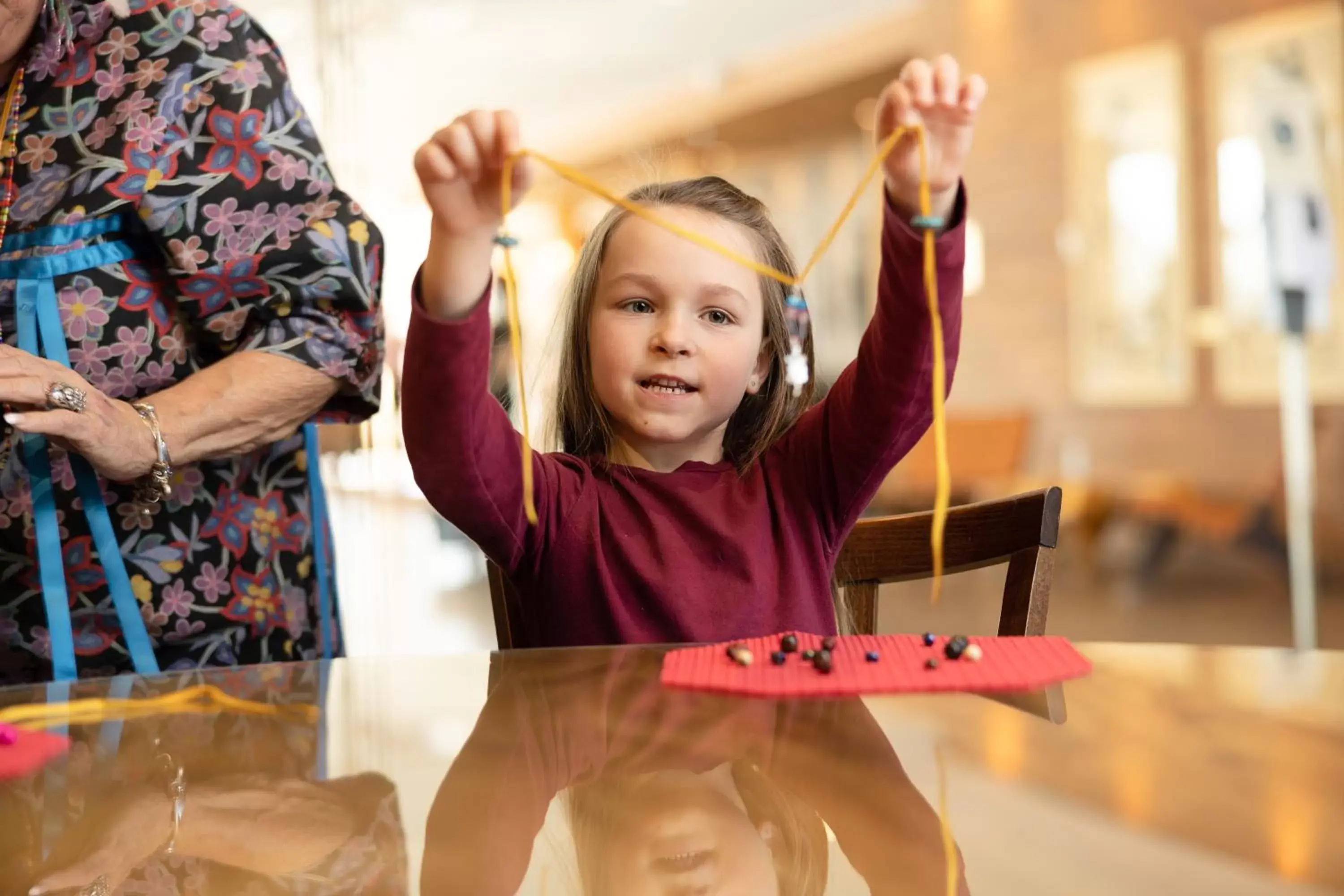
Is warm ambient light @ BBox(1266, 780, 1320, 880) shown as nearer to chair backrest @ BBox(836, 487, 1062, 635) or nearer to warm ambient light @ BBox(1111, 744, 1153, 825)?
warm ambient light @ BBox(1111, 744, 1153, 825)

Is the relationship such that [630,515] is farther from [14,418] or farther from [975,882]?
[975,882]

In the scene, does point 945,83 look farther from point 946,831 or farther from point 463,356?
point 946,831

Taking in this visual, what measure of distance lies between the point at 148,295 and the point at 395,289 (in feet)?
12.0

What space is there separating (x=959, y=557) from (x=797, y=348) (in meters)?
0.30

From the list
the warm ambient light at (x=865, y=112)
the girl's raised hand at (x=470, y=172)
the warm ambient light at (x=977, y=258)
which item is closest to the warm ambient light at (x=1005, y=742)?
the girl's raised hand at (x=470, y=172)

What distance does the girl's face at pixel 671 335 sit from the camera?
1.15 meters

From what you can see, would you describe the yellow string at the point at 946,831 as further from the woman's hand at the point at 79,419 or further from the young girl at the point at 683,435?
the woman's hand at the point at 79,419

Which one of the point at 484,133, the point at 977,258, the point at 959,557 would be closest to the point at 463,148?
the point at 484,133

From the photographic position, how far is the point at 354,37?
3143 mm

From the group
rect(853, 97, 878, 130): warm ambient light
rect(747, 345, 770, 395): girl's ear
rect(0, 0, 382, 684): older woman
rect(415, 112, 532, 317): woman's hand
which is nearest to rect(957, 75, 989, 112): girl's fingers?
rect(415, 112, 532, 317): woman's hand

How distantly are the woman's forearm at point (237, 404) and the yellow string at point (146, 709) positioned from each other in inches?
12.5

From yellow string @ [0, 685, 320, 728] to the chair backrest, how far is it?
59 cm

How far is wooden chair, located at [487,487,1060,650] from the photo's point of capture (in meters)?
1.08

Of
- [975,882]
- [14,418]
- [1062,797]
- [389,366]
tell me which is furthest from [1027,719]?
[389,366]
